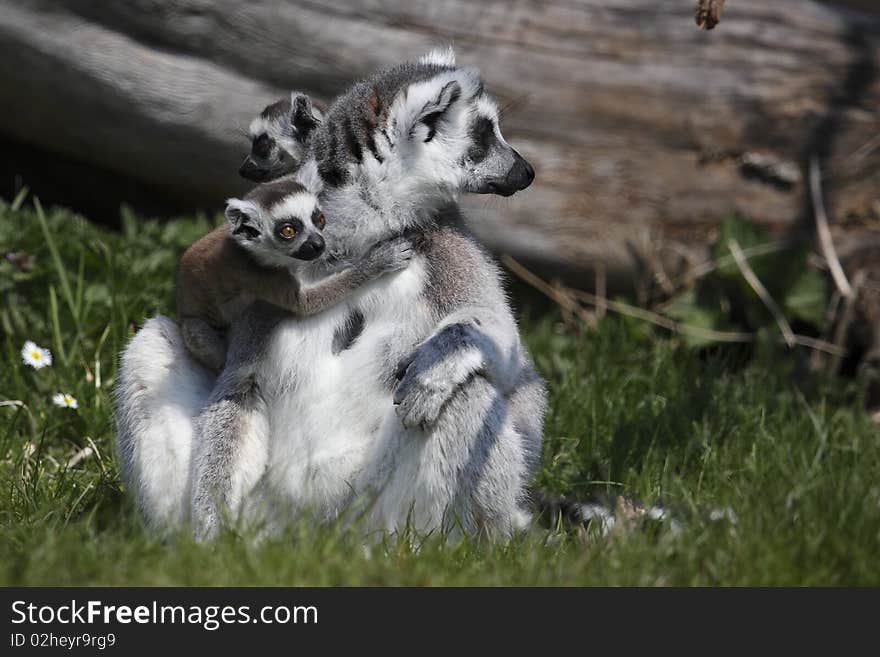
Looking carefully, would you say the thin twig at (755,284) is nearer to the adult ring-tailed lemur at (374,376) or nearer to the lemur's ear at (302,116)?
the adult ring-tailed lemur at (374,376)

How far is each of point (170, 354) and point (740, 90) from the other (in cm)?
406

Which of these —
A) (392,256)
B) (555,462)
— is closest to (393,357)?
(392,256)

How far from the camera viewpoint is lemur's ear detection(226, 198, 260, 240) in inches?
158

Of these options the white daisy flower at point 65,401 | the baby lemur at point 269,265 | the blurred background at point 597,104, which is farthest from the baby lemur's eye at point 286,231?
the blurred background at point 597,104

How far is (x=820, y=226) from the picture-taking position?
673 cm

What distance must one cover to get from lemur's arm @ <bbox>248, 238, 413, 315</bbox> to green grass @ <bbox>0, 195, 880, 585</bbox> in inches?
32.8

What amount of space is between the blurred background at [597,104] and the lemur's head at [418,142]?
2.41m

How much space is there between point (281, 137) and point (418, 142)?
2.30ft

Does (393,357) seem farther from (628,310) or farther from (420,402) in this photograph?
(628,310)

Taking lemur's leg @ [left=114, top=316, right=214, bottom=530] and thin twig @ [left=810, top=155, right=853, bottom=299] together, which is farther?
thin twig @ [left=810, top=155, right=853, bottom=299]

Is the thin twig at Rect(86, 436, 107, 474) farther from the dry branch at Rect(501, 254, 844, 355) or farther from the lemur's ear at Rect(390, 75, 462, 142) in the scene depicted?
the dry branch at Rect(501, 254, 844, 355)

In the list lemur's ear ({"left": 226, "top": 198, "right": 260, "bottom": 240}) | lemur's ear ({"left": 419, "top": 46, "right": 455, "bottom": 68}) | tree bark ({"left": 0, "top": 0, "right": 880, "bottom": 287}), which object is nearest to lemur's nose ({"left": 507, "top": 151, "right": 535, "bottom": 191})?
lemur's ear ({"left": 419, "top": 46, "right": 455, "bottom": 68})

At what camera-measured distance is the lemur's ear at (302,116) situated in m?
4.42

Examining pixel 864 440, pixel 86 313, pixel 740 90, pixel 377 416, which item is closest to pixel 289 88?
pixel 86 313
